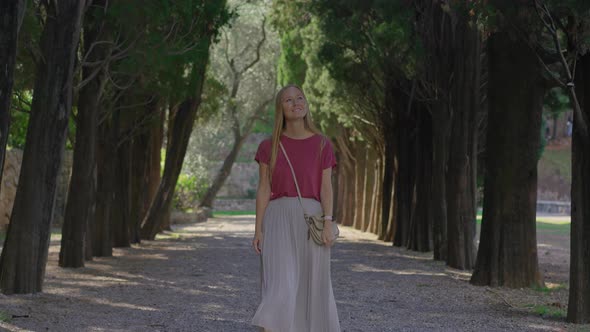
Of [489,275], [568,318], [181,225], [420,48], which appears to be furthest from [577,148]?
[181,225]

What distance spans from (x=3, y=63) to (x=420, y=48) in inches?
477

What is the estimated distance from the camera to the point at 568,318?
10.2 meters

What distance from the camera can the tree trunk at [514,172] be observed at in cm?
1343

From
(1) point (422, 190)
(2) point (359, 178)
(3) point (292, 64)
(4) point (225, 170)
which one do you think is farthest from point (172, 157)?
(4) point (225, 170)

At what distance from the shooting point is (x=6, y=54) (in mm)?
8688

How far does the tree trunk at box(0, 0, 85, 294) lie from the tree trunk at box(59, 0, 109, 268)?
13.3ft

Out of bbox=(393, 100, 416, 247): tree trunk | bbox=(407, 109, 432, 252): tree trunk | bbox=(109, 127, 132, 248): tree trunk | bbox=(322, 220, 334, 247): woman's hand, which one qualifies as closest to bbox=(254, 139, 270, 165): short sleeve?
bbox=(322, 220, 334, 247): woman's hand

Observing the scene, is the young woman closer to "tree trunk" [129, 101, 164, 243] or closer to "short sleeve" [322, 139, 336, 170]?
"short sleeve" [322, 139, 336, 170]

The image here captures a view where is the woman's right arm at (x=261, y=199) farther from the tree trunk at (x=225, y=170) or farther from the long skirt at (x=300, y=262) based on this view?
the tree trunk at (x=225, y=170)

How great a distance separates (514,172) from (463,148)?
4.12 m

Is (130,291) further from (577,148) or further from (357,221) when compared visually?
(357,221)

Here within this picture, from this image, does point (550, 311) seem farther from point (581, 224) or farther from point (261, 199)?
point (261, 199)

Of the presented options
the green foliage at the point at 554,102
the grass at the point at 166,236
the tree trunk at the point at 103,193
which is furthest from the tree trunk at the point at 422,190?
the grass at the point at 166,236

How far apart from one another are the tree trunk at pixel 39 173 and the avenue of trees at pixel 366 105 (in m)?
0.02
